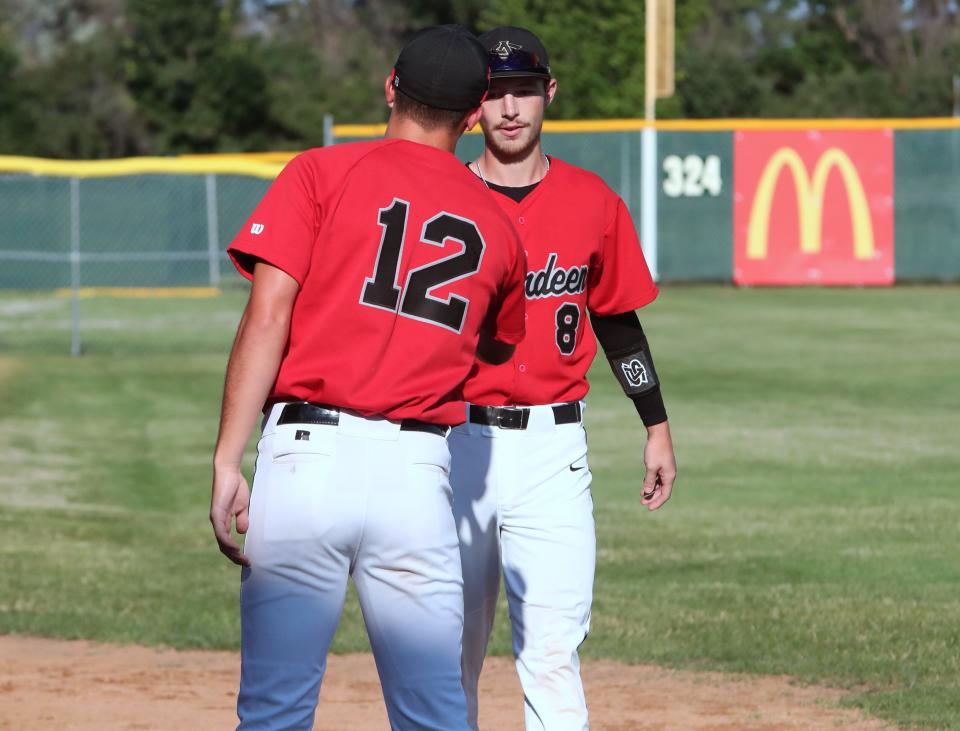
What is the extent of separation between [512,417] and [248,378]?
1307 mm

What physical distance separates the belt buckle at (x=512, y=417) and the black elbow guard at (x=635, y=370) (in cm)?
40

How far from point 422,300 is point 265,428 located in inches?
18.2

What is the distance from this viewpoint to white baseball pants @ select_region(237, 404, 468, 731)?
3.44 meters

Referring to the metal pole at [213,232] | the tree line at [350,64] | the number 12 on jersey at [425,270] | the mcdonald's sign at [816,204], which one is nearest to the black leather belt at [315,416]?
the number 12 on jersey at [425,270]

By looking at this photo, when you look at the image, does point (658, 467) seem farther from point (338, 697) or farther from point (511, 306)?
point (338, 697)

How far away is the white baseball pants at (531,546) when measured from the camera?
4.50m

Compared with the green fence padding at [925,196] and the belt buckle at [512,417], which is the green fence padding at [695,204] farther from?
the belt buckle at [512,417]

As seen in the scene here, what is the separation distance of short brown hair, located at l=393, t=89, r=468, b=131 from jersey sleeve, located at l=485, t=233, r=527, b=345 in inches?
11.7

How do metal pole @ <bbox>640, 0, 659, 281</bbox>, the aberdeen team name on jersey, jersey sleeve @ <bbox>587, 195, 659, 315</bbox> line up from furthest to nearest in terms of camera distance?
metal pole @ <bbox>640, 0, 659, 281</bbox> < jersey sleeve @ <bbox>587, 195, 659, 315</bbox> < the aberdeen team name on jersey

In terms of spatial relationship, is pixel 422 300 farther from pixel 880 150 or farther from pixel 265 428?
pixel 880 150

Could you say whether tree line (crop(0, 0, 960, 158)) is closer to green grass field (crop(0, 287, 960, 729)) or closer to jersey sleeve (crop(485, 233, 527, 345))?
green grass field (crop(0, 287, 960, 729))

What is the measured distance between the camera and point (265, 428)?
11.9 ft

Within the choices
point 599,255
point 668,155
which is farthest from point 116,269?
point 599,255

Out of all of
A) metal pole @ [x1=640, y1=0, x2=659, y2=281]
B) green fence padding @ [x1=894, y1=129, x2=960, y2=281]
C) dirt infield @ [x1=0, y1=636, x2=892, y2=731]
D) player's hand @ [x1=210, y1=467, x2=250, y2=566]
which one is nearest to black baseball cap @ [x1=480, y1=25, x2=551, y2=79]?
player's hand @ [x1=210, y1=467, x2=250, y2=566]
